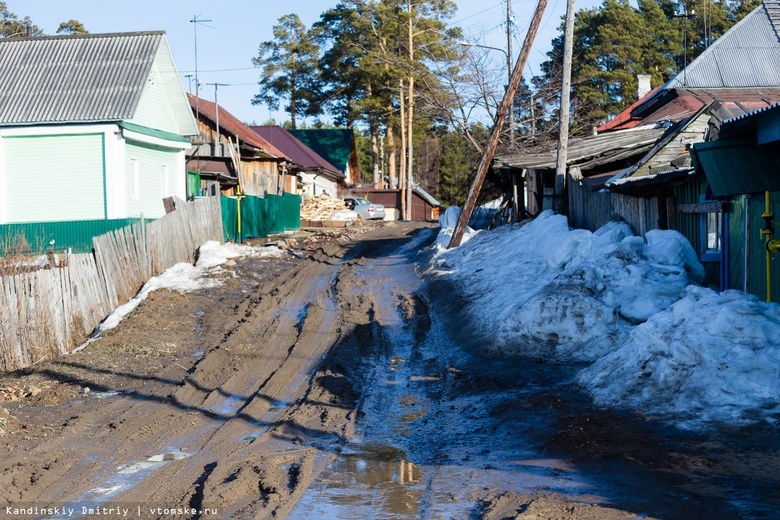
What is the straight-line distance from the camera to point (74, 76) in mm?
25297

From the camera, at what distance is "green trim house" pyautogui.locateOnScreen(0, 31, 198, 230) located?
24.2m

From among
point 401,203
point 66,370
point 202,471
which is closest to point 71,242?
point 66,370

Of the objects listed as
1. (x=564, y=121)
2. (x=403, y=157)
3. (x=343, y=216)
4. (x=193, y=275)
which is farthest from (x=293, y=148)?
(x=564, y=121)

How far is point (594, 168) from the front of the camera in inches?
877

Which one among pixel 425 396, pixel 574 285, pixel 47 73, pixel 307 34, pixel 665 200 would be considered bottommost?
pixel 425 396

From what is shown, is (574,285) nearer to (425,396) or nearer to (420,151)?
(425,396)

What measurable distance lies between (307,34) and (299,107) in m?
5.74

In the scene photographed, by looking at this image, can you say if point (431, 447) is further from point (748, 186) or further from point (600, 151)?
point (600, 151)

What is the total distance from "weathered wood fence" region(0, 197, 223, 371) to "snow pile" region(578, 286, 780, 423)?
8.39 m

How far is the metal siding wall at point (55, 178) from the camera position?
2433cm

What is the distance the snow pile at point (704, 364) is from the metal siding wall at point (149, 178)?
18.4 m

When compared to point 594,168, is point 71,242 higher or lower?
lower

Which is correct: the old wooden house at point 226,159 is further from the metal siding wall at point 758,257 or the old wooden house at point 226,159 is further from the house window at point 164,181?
the metal siding wall at point 758,257

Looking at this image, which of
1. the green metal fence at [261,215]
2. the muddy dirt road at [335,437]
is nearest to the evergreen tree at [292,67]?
Result: the green metal fence at [261,215]
